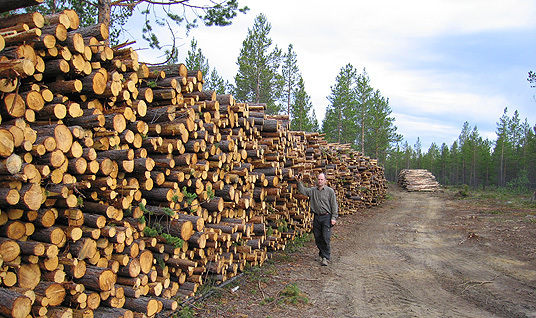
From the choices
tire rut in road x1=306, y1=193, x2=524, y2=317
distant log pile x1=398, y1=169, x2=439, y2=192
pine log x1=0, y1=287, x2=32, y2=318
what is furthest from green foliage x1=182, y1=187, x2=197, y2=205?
distant log pile x1=398, y1=169, x2=439, y2=192

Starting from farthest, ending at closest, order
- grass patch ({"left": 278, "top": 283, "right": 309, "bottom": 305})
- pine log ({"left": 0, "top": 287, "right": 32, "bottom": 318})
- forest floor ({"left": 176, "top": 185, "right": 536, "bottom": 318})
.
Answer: grass patch ({"left": 278, "top": 283, "right": 309, "bottom": 305}), forest floor ({"left": 176, "top": 185, "right": 536, "bottom": 318}), pine log ({"left": 0, "top": 287, "right": 32, "bottom": 318})

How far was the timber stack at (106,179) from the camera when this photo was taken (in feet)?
11.5

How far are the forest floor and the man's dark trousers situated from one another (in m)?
0.31

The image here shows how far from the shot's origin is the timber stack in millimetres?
3520

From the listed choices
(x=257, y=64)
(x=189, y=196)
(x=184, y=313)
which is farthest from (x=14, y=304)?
(x=257, y=64)

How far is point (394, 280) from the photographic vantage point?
271 inches

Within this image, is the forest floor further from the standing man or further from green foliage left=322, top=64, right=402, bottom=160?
green foliage left=322, top=64, right=402, bottom=160

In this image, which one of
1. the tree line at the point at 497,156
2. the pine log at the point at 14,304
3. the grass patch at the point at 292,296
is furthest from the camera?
the tree line at the point at 497,156

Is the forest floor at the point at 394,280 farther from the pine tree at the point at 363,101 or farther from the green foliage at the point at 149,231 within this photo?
the pine tree at the point at 363,101

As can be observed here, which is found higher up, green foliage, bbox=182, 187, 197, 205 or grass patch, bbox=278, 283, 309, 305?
green foliage, bbox=182, 187, 197, 205

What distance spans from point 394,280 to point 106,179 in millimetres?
5685

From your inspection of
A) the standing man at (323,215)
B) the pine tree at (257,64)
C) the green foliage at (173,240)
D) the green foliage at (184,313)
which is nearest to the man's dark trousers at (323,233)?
the standing man at (323,215)

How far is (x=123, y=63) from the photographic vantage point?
492cm

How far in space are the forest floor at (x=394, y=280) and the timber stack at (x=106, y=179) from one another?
2.55 ft
